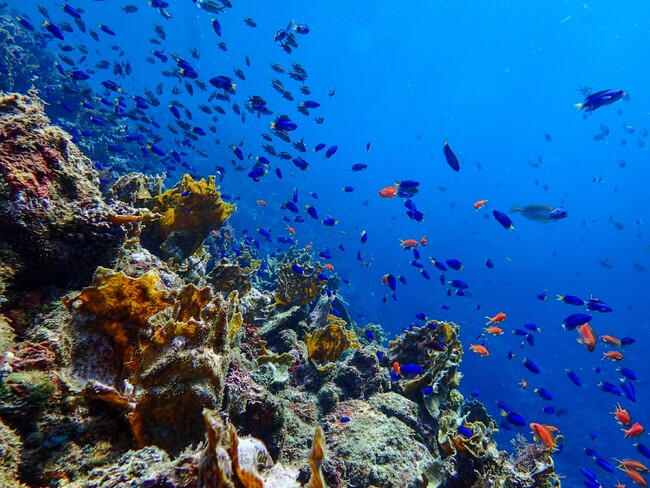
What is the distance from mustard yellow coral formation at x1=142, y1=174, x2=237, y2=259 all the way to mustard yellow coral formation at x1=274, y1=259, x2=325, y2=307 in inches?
77.9

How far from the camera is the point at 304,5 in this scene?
95.5 m

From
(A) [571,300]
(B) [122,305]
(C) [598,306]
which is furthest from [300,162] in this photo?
(C) [598,306]

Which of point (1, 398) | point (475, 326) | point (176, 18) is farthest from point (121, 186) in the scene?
point (176, 18)

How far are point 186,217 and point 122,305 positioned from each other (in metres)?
4.39

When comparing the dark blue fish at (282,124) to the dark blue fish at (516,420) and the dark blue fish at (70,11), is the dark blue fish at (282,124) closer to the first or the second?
the dark blue fish at (70,11)

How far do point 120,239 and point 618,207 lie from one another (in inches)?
4828

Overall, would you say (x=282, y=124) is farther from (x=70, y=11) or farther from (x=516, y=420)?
(x=516, y=420)

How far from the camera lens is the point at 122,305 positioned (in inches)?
84.2

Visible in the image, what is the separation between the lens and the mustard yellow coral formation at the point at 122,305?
6.60 ft

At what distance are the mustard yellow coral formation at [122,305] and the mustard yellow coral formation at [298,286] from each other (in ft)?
16.8

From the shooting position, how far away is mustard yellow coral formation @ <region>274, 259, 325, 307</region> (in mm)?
7398

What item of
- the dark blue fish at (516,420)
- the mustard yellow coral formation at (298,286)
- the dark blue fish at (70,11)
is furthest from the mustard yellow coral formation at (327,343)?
the dark blue fish at (70,11)

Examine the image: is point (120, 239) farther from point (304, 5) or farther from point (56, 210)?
point (304, 5)

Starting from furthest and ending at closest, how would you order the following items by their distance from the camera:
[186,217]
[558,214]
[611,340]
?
[611,340]
[558,214]
[186,217]
